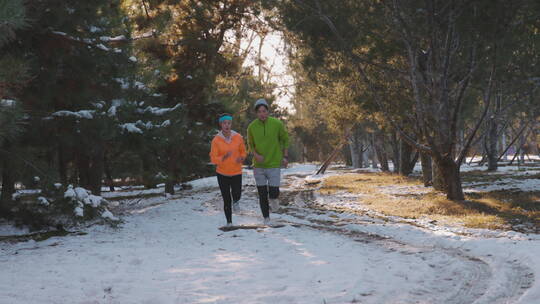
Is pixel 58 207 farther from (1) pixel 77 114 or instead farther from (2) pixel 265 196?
(2) pixel 265 196

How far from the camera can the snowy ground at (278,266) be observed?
14.7ft

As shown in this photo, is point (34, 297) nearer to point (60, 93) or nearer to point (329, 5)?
point (60, 93)

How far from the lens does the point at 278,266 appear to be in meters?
5.64

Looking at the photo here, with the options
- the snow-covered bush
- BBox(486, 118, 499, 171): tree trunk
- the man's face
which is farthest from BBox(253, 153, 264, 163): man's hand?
BBox(486, 118, 499, 171): tree trunk

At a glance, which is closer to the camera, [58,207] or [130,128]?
[58,207]

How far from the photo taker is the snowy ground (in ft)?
14.7

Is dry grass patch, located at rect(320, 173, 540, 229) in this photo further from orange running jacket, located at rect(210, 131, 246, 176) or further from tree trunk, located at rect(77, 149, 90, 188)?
tree trunk, located at rect(77, 149, 90, 188)

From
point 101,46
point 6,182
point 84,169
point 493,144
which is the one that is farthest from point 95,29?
point 493,144

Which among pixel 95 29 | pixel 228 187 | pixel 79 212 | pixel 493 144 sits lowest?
pixel 79 212

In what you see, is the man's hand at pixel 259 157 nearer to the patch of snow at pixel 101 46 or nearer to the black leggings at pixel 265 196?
the black leggings at pixel 265 196

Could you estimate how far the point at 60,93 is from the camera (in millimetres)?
9656

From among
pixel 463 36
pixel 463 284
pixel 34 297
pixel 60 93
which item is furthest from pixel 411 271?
pixel 463 36

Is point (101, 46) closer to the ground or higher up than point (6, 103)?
higher up

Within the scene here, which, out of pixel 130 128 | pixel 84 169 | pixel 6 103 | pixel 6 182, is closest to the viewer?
pixel 6 103
